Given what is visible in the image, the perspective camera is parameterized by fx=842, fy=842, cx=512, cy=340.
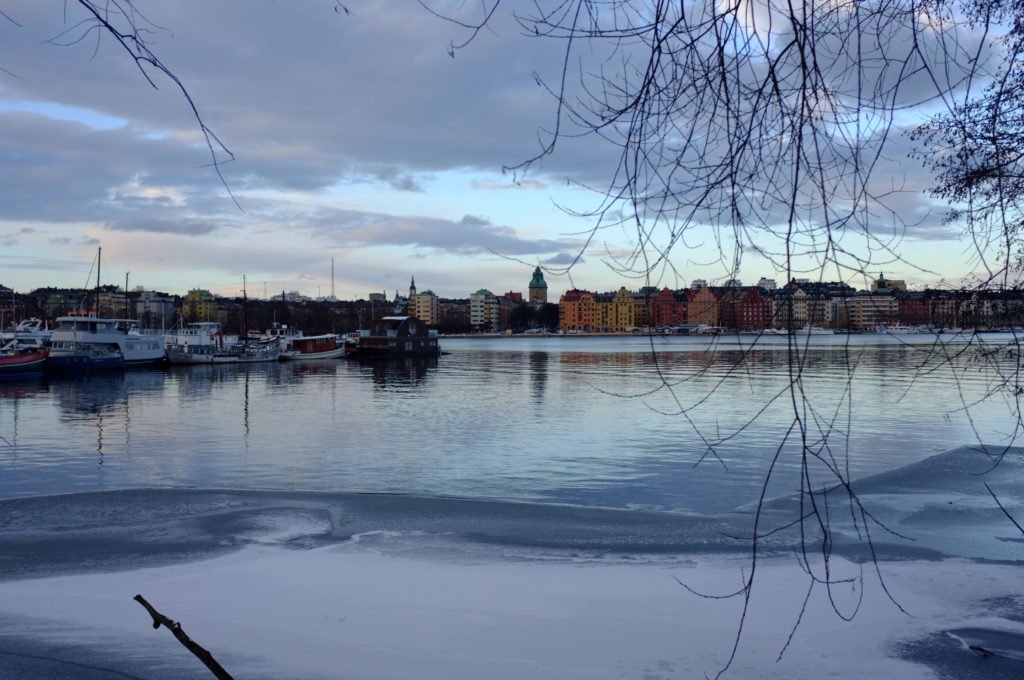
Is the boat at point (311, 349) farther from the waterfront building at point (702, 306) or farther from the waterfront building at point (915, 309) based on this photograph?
the waterfront building at point (702, 306)

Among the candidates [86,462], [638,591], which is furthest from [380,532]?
[86,462]

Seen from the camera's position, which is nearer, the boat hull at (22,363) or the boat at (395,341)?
the boat hull at (22,363)

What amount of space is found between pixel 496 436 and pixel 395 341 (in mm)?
60667

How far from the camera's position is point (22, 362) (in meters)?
46.4

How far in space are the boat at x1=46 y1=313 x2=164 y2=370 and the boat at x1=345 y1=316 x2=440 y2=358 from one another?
20702 millimetres

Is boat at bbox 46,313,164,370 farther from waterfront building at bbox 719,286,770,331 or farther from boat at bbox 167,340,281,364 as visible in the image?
waterfront building at bbox 719,286,770,331

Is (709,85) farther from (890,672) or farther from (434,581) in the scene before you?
(434,581)

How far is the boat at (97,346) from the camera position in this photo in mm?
51656

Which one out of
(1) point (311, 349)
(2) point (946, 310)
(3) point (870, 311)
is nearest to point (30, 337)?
(1) point (311, 349)

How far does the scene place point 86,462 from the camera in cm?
1769

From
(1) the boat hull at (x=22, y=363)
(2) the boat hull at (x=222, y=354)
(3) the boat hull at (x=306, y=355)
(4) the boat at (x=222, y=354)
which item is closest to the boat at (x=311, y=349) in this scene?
(3) the boat hull at (x=306, y=355)

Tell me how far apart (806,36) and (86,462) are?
1845 cm

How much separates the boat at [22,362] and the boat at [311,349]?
1075 inches

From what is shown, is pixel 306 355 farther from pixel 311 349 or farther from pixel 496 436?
pixel 496 436
